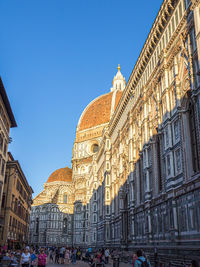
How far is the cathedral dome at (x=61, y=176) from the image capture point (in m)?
100

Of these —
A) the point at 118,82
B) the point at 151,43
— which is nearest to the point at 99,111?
the point at 118,82

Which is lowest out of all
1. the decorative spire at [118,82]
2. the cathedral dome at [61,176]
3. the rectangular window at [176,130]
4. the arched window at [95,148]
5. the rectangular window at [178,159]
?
the rectangular window at [178,159]

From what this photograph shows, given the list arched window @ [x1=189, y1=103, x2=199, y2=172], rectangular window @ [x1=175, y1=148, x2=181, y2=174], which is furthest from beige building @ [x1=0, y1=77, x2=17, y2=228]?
arched window @ [x1=189, y1=103, x2=199, y2=172]

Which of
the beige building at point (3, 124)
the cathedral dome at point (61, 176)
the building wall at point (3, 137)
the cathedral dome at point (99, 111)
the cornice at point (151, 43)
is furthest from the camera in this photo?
the cathedral dome at point (99, 111)

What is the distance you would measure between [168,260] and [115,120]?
28049 mm

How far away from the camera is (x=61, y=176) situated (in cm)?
10162

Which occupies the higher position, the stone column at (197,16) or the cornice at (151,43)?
the cornice at (151,43)

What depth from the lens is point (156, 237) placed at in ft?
80.4

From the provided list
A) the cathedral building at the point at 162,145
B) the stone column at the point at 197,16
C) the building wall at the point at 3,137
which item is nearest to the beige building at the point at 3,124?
the building wall at the point at 3,137

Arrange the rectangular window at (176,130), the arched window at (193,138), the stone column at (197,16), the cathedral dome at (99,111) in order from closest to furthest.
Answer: the stone column at (197,16), the arched window at (193,138), the rectangular window at (176,130), the cathedral dome at (99,111)

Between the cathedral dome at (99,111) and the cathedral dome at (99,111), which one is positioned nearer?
the cathedral dome at (99,111)

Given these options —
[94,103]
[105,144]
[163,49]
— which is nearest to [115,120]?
[105,144]

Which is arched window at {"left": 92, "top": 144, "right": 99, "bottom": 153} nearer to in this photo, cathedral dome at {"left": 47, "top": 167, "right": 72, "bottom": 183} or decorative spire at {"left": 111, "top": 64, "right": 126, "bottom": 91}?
cathedral dome at {"left": 47, "top": 167, "right": 72, "bottom": 183}

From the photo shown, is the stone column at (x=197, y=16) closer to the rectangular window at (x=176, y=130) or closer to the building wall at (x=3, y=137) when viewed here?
the rectangular window at (x=176, y=130)
